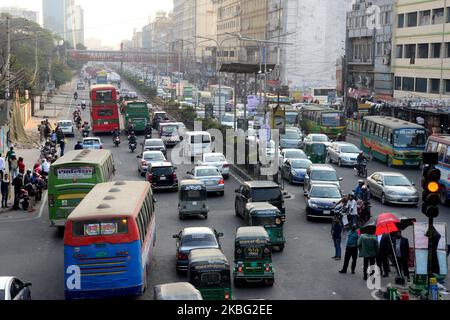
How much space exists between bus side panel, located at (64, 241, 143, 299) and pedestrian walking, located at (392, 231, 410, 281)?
7.22 m

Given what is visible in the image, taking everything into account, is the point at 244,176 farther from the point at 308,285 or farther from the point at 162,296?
the point at 162,296

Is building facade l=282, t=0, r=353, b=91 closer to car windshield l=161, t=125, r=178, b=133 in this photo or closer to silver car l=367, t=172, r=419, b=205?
car windshield l=161, t=125, r=178, b=133

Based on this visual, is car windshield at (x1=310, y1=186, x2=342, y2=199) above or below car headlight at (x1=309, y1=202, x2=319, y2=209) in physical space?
above

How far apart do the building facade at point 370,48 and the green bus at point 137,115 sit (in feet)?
90.4

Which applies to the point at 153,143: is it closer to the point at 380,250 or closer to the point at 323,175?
the point at 323,175

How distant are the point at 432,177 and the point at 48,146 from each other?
35.3 metres

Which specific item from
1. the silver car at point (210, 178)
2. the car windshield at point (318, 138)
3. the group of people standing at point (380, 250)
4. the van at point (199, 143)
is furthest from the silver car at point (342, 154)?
the group of people standing at point (380, 250)

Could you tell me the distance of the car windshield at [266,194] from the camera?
27703 mm

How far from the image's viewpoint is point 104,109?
61531 mm

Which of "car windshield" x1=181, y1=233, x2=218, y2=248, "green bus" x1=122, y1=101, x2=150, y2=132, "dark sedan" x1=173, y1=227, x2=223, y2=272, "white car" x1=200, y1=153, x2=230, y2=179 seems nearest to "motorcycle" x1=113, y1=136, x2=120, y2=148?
"green bus" x1=122, y1=101, x2=150, y2=132

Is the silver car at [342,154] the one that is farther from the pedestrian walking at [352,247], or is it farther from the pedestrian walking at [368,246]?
the pedestrian walking at [368,246]

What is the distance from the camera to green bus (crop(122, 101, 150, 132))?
6200 cm

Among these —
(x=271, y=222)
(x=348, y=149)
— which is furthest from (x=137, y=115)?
(x=271, y=222)

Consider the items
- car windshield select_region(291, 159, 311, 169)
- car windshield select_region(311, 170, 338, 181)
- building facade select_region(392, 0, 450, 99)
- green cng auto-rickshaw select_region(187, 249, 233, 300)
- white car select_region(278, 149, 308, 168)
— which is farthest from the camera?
building facade select_region(392, 0, 450, 99)
